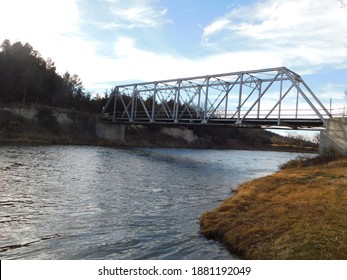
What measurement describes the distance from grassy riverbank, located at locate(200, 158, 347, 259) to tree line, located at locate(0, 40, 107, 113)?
7952 centimetres

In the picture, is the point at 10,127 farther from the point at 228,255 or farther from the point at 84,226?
the point at 228,255

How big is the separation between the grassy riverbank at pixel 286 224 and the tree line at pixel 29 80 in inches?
3131

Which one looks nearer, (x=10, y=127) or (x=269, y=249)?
(x=269, y=249)

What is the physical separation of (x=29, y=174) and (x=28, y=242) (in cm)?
1615

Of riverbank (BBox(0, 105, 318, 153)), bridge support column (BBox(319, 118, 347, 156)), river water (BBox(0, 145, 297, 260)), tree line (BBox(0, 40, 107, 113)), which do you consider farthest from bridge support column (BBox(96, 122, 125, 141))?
river water (BBox(0, 145, 297, 260))

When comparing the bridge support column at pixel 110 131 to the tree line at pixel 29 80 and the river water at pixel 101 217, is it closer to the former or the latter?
the tree line at pixel 29 80

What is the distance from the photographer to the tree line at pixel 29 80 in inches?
3396

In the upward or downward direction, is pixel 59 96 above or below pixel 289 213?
above

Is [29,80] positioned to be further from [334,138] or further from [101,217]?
[101,217]

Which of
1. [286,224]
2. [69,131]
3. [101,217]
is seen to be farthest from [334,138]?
[69,131]

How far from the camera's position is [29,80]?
87.8m

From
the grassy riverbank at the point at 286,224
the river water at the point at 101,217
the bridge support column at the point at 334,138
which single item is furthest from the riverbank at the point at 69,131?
the grassy riverbank at the point at 286,224
